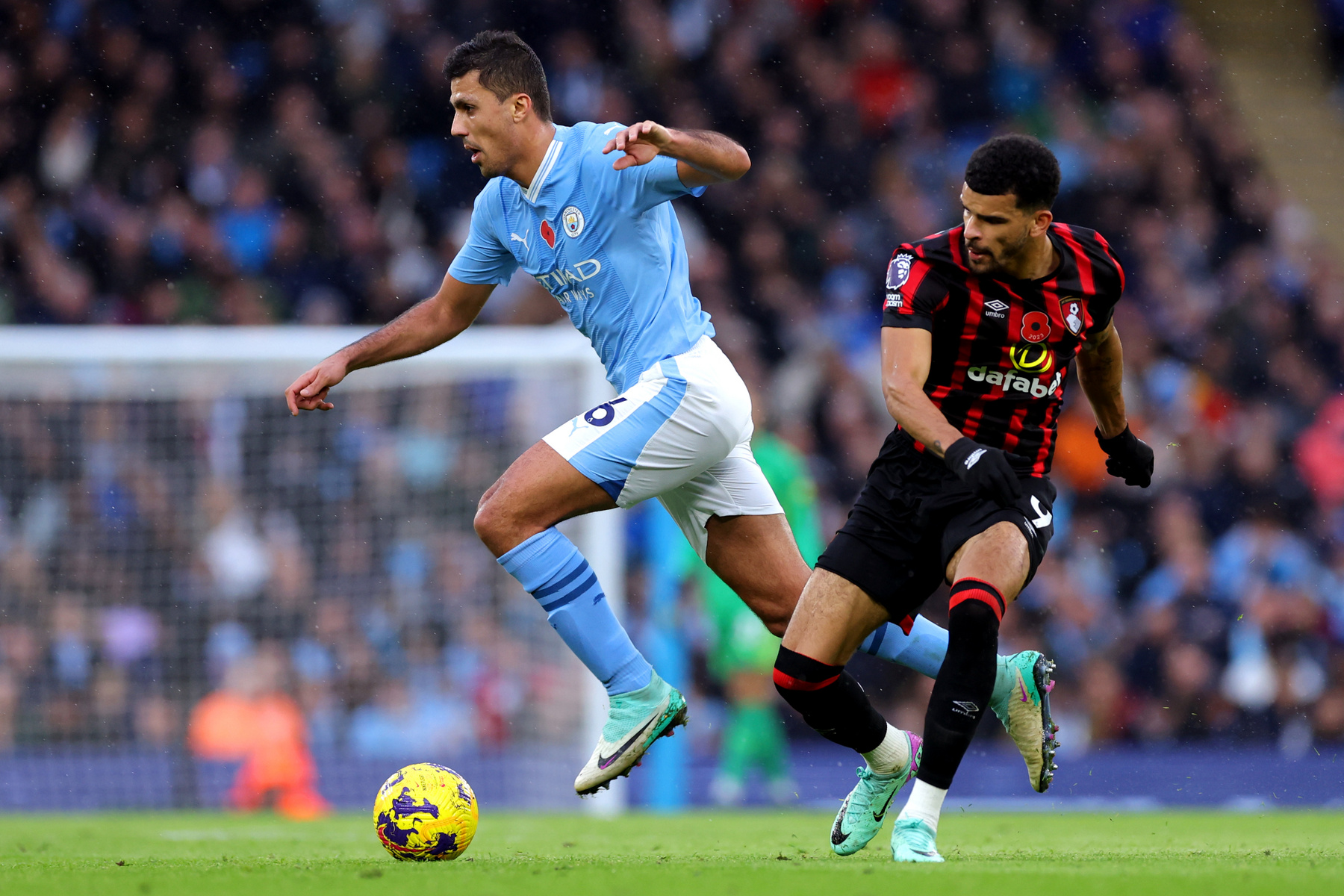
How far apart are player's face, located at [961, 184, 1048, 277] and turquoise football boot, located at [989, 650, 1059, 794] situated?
1.34 meters

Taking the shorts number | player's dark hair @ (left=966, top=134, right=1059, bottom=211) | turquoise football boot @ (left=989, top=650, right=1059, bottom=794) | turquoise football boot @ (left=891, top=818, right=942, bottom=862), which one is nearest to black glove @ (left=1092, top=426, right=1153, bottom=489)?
turquoise football boot @ (left=989, top=650, right=1059, bottom=794)

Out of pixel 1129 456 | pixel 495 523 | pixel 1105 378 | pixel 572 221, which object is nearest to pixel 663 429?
pixel 495 523

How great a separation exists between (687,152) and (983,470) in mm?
1362

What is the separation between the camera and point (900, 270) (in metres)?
5.33

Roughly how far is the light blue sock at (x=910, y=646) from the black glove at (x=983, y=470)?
3.32ft

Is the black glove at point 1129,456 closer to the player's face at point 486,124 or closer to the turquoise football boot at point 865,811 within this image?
the turquoise football boot at point 865,811

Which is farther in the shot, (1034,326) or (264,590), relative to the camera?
(264,590)

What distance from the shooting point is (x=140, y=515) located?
11.1m

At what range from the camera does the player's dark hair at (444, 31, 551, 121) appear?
559cm

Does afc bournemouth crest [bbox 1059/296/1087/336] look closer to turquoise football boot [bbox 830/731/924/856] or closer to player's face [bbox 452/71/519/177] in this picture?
turquoise football boot [bbox 830/731/924/856]

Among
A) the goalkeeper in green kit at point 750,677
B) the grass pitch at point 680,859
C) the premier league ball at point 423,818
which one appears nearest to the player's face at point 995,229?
the grass pitch at point 680,859

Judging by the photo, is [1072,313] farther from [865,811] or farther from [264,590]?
[264,590]

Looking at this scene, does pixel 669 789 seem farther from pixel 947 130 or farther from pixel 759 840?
pixel 947 130

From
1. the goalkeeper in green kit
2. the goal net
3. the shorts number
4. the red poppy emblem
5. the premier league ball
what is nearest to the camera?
the premier league ball
